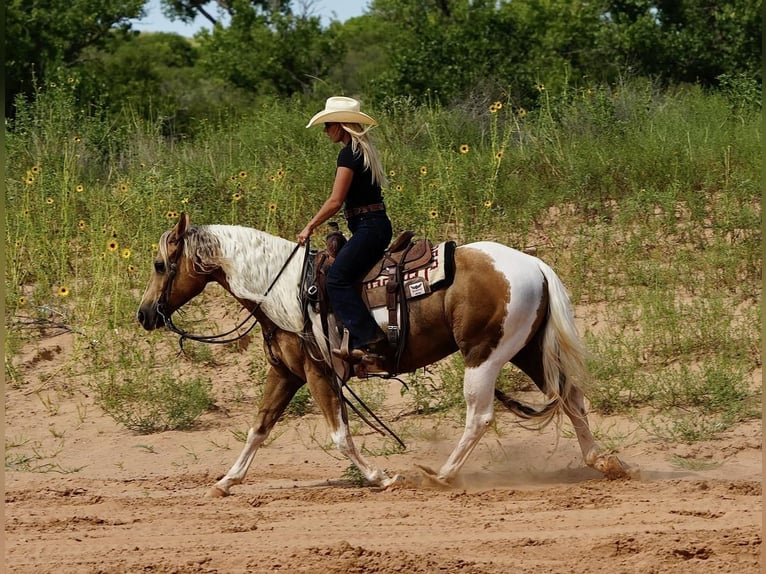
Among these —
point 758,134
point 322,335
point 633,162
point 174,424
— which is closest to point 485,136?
point 633,162

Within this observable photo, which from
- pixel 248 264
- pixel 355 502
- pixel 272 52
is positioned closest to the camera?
pixel 355 502

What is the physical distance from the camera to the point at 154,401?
974cm

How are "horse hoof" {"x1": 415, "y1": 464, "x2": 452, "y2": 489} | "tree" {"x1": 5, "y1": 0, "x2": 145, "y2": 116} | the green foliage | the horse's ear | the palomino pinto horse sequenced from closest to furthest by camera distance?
the palomino pinto horse, "horse hoof" {"x1": 415, "y1": 464, "x2": 452, "y2": 489}, the horse's ear, the green foliage, "tree" {"x1": 5, "y1": 0, "x2": 145, "y2": 116}

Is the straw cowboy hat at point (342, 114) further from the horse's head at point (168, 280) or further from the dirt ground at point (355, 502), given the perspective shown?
the dirt ground at point (355, 502)

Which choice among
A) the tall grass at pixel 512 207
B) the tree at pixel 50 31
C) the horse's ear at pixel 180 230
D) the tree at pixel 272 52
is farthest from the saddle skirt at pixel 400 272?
the tree at pixel 272 52

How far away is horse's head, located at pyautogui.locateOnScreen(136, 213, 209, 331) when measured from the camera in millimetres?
7602

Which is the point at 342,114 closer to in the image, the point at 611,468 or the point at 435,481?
the point at 435,481

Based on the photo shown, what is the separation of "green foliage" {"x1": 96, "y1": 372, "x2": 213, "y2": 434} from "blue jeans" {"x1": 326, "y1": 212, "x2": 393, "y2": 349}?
2793 millimetres

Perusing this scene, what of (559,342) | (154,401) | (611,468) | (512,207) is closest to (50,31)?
(512,207)

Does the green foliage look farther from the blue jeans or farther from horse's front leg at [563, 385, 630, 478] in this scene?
horse's front leg at [563, 385, 630, 478]

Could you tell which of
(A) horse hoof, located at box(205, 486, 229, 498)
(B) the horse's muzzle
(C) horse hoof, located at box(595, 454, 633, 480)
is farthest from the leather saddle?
(C) horse hoof, located at box(595, 454, 633, 480)

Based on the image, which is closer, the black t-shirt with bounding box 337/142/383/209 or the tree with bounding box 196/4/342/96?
the black t-shirt with bounding box 337/142/383/209

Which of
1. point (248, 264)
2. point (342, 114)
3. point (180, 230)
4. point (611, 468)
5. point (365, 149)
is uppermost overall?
point (342, 114)

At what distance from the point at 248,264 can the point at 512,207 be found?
5299mm
